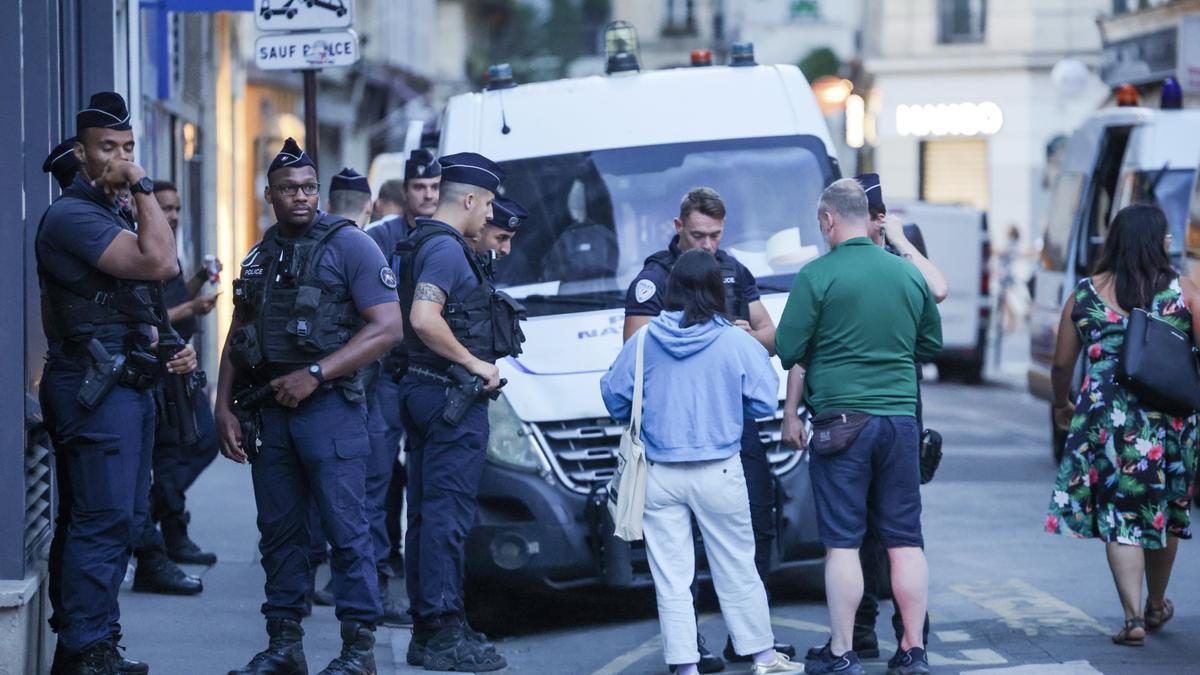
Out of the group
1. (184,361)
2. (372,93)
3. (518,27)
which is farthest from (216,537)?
(518,27)

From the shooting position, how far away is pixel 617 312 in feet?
28.9

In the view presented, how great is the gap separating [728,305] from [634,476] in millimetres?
1060

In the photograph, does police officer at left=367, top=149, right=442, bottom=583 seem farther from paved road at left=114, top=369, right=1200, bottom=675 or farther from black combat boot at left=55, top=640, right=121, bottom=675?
black combat boot at left=55, top=640, right=121, bottom=675

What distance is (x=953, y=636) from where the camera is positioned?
8.16 meters

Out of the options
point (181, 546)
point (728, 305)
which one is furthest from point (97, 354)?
point (181, 546)

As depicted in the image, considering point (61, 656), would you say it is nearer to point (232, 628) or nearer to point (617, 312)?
point (232, 628)

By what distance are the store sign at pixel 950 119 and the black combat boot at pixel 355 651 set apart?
35.3 meters

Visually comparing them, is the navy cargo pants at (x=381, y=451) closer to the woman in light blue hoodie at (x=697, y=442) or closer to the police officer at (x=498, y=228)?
the police officer at (x=498, y=228)

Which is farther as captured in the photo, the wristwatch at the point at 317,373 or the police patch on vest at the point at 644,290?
the police patch on vest at the point at 644,290

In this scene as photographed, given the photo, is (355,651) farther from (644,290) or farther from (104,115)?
(104,115)

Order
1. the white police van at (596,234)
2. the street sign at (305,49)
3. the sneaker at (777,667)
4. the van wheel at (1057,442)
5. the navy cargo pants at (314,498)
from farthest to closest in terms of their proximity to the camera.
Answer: the van wheel at (1057,442) < the street sign at (305,49) < the white police van at (596,234) < the sneaker at (777,667) < the navy cargo pants at (314,498)

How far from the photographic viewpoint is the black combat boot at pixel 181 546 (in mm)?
9898

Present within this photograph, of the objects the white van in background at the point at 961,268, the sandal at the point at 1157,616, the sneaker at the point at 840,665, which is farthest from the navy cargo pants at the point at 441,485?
the white van in background at the point at 961,268

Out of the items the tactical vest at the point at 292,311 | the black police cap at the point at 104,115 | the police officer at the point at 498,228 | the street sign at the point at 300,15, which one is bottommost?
the tactical vest at the point at 292,311
